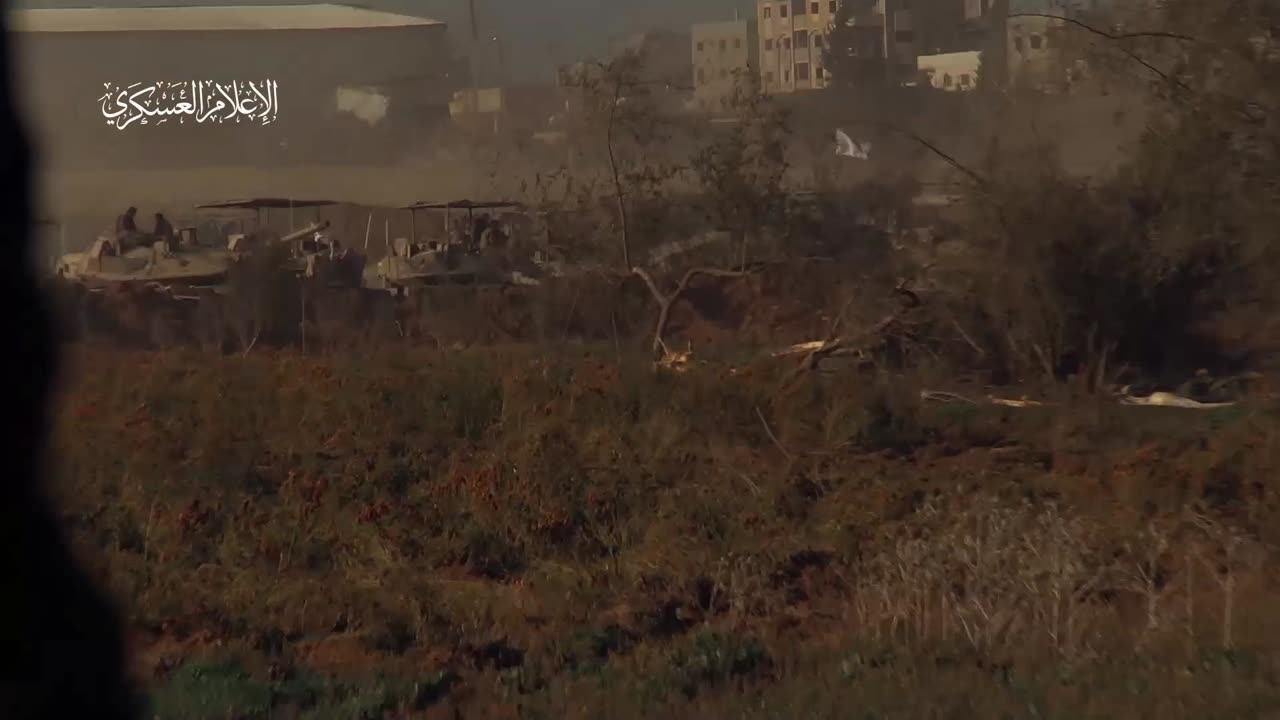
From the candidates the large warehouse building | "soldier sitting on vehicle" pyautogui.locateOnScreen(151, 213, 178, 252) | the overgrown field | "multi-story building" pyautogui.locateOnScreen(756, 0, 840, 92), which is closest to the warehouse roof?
the large warehouse building

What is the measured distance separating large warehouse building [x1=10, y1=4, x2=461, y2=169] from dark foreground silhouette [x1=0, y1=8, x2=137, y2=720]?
1495 cm

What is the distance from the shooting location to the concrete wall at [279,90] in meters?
27.1

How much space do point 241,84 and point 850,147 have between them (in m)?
12.2

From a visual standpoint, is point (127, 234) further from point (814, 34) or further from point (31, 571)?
point (31, 571)

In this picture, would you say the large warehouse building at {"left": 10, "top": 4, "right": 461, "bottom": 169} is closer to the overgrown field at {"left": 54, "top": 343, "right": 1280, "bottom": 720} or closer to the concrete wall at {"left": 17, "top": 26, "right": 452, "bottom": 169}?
the concrete wall at {"left": 17, "top": 26, "right": 452, "bottom": 169}

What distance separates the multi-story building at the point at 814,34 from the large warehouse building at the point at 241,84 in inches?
253

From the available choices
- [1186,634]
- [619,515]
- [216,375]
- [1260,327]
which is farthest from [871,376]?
[1186,634]

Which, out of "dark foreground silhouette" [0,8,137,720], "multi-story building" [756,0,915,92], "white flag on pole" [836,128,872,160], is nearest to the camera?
"dark foreground silhouette" [0,8,137,720]

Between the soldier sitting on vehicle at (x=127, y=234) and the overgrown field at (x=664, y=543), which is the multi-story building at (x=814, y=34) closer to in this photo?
the soldier sitting on vehicle at (x=127, y=234)

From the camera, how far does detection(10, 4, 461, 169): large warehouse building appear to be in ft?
89.4

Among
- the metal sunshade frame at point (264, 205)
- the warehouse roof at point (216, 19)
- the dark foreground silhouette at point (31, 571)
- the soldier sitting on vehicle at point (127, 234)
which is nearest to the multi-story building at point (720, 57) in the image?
the warehouse roof at point (216, 19)

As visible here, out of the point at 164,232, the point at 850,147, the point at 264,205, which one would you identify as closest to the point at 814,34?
the point at 850,147

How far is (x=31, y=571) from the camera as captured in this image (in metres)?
7.37

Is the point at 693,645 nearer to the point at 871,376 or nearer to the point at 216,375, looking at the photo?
the point at 871,376
